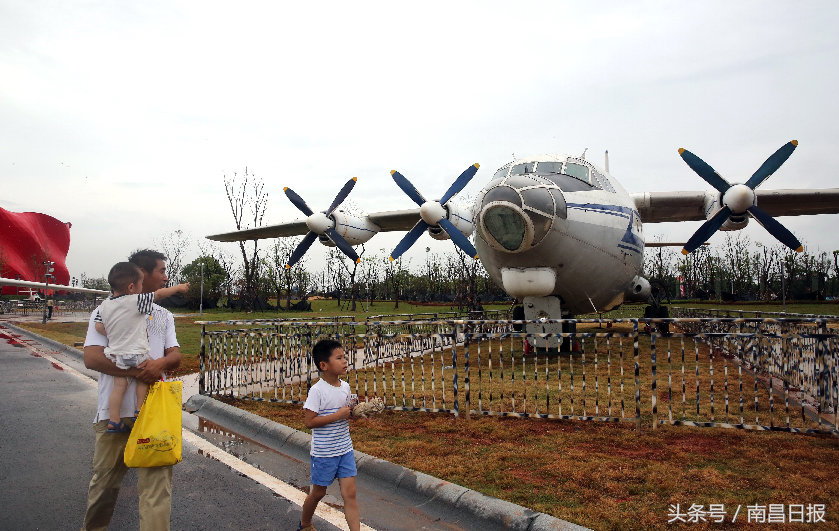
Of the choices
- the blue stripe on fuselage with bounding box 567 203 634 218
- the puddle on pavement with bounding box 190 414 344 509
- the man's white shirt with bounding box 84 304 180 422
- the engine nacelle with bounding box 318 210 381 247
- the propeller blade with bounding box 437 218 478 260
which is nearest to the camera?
the man's white shirt with bounding box 84 304 180 422

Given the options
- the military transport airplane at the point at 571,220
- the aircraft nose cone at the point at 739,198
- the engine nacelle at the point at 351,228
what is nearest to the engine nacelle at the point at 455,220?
the military transport airplane at the point at 571,220

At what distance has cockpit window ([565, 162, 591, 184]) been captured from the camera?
457 inches

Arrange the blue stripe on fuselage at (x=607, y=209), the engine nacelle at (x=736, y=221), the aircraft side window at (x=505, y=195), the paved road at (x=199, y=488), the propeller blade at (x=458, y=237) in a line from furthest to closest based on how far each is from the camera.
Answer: the propeller blade at (x=458, y=237), the engine nacelle at (x=736, y=221), the blue stripe on fuselage at (x=607, y=209), the aircraft side window at (x=505, y=195), the paved road at (x=199, y=488)

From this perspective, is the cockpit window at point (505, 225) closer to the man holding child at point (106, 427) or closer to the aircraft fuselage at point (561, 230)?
the aircraft fuselage at point (561, 230)

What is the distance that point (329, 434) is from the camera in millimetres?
3568

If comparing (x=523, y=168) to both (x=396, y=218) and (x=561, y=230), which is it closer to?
(x=561, y=230)

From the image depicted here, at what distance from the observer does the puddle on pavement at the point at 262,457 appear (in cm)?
482

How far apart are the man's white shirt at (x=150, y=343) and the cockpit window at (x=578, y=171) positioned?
9772mm

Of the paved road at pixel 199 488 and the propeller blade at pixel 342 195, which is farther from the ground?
the propeller blade at pixel 342 195

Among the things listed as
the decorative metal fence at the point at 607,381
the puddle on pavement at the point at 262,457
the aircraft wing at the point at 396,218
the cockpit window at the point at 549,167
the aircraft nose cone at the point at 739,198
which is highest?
the cockpit window at the point at 549,167

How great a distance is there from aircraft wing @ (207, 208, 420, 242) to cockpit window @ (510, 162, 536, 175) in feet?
17.6

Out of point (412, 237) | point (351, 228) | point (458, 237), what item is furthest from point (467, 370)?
point (351, 228)

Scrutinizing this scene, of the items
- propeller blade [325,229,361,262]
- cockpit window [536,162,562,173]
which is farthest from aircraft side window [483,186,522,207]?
propeller blade [325,229,361,262]

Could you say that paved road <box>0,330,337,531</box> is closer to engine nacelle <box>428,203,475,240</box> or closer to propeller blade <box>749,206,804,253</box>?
engine nacelle <box>428,203,475,240</box>
